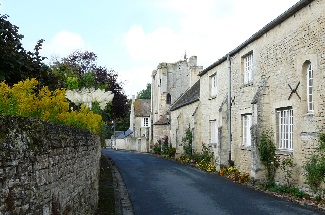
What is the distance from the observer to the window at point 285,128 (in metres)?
14.1

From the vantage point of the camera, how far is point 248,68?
18.8 meters

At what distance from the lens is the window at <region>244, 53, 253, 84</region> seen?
18266mm

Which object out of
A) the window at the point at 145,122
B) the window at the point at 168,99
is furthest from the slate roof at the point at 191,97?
the window at the point at 145,122

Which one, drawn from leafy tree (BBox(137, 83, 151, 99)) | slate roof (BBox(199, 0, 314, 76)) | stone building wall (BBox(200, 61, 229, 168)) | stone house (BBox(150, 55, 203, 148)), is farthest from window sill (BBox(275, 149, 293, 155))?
leafy tree (BBox(137, 83, 151, 99))

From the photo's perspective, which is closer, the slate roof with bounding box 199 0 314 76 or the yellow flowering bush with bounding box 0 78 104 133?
the yellow flowering bush with bounding box 0 78 104 133

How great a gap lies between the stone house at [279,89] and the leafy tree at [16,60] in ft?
26.9

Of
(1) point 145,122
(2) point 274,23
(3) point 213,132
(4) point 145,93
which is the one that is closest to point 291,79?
(2) point 274,23

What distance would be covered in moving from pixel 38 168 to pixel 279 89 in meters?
12.0

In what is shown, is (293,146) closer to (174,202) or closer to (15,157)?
(174,202)

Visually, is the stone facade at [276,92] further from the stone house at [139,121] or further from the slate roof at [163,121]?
the stone house at [139,121]

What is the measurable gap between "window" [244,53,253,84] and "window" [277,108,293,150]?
3593mm

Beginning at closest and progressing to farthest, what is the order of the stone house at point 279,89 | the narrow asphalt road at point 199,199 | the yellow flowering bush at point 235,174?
the narrow asphalt road at point 199,199 < the stone house at point 279,89 < the yellow flowering bush at point 235,174

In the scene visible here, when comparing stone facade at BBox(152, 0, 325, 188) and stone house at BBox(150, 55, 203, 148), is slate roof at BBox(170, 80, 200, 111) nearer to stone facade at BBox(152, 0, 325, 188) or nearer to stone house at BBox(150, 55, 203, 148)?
stone facade at BBox(152, 0, 325, 188)

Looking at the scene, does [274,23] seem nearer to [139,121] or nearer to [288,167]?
[288,167]
